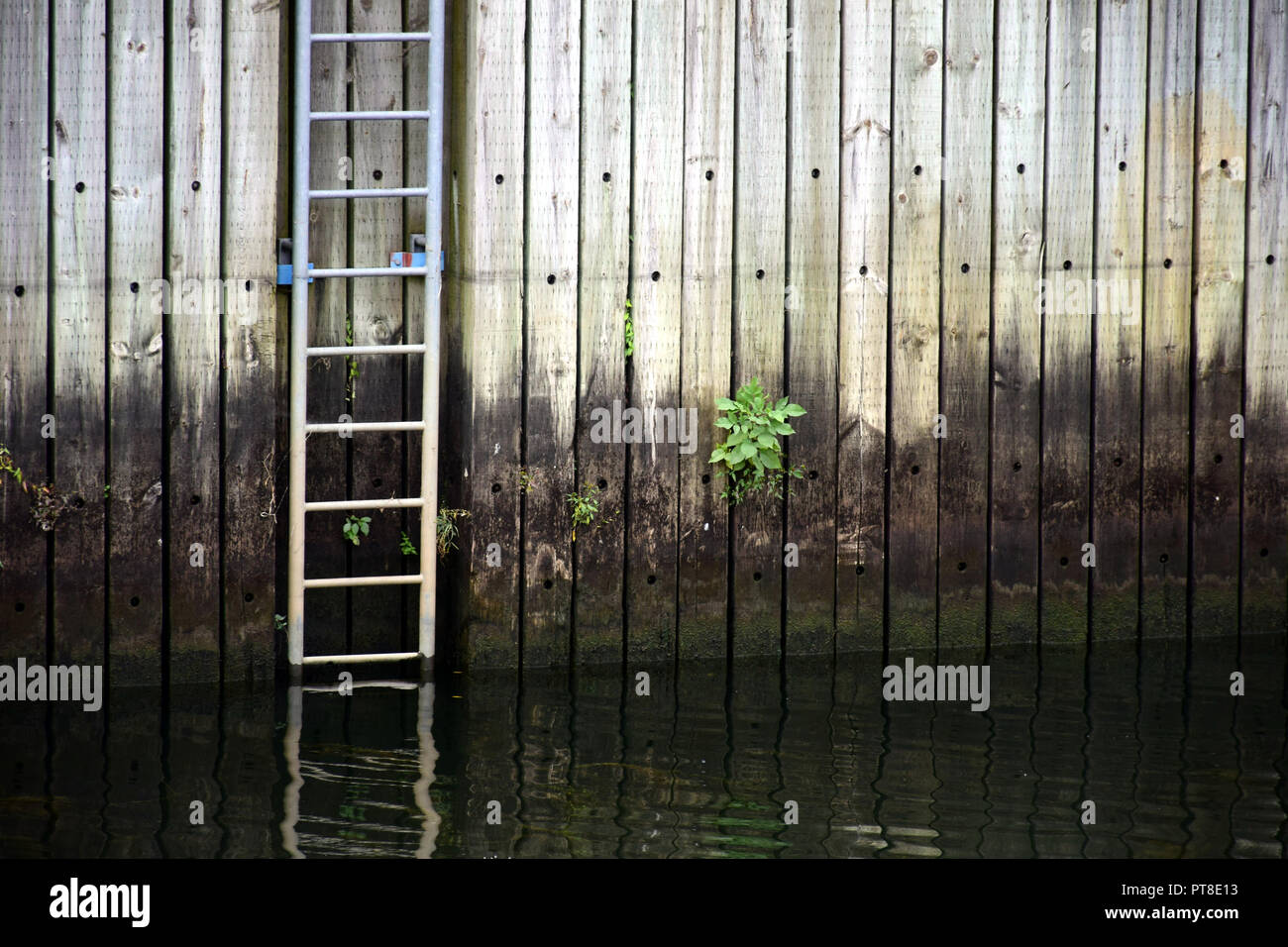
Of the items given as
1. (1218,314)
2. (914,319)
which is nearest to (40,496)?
(914,319)

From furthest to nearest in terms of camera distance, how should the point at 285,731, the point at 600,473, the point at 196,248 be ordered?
the point at 600,473, the point at 196,248, the point at 285,731

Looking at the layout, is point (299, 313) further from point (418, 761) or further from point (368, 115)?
point (418, 761)

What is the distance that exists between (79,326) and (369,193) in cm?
118

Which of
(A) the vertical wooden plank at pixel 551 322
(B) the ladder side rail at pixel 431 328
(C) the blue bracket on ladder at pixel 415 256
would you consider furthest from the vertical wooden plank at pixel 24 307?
(A) the vertical wooden plank at pixel 551 322

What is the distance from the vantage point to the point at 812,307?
5.95m

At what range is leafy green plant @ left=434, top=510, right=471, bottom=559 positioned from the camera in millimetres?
5754

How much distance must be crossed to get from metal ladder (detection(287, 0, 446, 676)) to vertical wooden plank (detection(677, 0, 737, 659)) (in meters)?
1.00

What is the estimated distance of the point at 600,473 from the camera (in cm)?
583

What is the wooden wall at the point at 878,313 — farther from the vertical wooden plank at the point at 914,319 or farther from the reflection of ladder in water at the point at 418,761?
the reflection of ladder in water at the point at 418,761

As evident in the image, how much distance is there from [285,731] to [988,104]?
374 cm

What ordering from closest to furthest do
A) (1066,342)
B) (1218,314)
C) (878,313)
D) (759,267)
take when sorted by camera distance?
(759,267)
(878,313)
(1066,342)
(1218,314)

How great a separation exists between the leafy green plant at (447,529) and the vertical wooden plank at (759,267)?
106 centimetres
